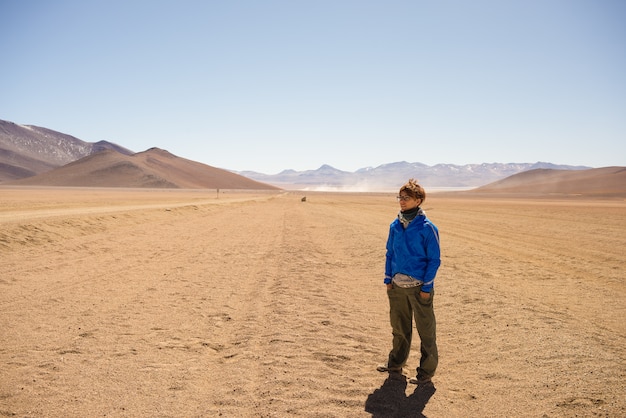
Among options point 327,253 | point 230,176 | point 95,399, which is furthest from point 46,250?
point 230,176

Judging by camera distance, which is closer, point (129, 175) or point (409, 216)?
point (409, 216)

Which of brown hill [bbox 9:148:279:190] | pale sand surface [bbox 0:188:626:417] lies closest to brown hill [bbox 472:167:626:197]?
brown hill [bbox 9:148:279:190]

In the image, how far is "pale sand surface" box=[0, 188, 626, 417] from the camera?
12.4 feet

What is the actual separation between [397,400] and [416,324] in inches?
30.4

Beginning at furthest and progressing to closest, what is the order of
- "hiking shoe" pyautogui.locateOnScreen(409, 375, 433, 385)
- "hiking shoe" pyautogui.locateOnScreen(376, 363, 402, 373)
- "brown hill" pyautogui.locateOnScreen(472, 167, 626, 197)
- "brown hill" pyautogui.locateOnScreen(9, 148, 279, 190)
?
"brown hill" pyautogui.locateOnScreen(9, 148, 279, 190) < "brown hill" pyautogui.locateOnScreen(472, 167, 626, 197) < "hiking shoe" pyautogui.locateOnScreen(376, 363, 402, 373) < "hiking shoe" pyautogui.locateOnScreen(409, 375, 433, 385)

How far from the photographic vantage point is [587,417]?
352 cm

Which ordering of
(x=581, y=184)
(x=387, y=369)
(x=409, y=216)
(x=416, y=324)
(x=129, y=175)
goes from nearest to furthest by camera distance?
(x=409, y=216)
(x=416, y=324)
(x=387, y=369)
(x=581, y=184)
(x=129, y=175)

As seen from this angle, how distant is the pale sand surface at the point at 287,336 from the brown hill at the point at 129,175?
131981mm

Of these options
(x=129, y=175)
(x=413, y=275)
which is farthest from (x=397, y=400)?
(x=129, y=175)

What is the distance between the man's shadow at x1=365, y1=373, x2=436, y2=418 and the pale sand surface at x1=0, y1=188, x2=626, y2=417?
20mm

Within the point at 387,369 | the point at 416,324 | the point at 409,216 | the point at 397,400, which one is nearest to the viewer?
the point at 397,400

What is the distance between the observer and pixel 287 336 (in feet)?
17.7

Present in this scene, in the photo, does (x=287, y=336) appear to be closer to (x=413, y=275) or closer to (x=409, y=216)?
(x=413, y=275)

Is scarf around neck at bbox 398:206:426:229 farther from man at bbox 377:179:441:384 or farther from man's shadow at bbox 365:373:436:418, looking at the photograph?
man's shadow at bbox 365:373:436:418
